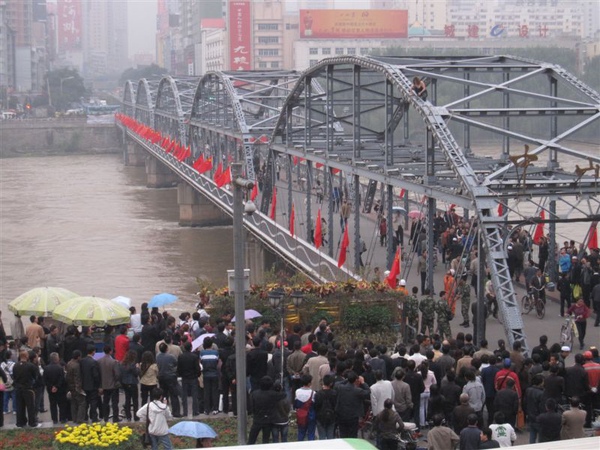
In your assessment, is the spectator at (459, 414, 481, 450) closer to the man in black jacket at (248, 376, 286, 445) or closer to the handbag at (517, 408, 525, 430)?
the man in black jacket at (248, 376, 286, 445)

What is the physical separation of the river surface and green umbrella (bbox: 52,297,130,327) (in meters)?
15.1

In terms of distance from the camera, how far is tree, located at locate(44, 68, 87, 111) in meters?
155

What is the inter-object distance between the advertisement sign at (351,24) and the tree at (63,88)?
130 ft

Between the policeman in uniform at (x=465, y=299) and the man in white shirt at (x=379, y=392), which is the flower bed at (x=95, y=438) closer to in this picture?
the man in white shirt at (x=379, y=392)

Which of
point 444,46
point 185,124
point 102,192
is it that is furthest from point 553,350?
point 444,46

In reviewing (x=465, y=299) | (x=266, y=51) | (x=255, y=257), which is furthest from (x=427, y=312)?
(x=266, y=51)

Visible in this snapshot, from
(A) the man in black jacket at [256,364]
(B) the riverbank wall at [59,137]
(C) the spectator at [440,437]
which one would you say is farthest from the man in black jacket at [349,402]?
(B) the riverbank wall at [59,137]

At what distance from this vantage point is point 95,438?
12516mm

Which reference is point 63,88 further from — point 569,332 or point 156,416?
point 156,416

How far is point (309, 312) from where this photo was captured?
1894 cm

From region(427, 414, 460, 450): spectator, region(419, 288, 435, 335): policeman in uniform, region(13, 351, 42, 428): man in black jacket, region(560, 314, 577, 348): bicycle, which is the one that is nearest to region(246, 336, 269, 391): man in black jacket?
region(13, 351, 42, 428): man in black jacket

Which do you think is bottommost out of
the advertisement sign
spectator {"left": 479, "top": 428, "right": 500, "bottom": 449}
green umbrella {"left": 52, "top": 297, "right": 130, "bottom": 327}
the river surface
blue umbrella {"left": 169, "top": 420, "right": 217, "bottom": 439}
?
the river surface

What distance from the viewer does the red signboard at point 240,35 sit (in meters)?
132

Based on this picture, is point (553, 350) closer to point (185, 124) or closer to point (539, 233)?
point (539, 233)
